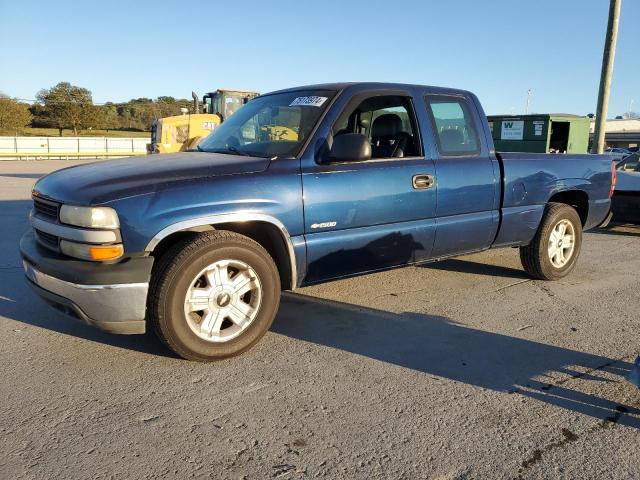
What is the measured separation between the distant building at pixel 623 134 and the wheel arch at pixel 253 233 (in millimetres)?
58707

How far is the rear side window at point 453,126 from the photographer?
4738 millimetres

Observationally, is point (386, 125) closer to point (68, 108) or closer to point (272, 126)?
point (272, 126)

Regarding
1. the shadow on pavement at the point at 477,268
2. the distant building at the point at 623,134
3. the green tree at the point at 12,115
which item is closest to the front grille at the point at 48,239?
the shadow on pavement at the point at 477,268

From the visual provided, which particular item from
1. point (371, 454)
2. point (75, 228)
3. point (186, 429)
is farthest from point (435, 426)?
point (75, 228)

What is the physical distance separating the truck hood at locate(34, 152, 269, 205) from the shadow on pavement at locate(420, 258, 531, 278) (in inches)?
117

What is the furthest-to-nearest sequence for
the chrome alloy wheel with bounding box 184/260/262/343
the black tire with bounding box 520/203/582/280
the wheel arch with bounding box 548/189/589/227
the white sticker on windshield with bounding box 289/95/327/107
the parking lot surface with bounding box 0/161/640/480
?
the wheel arch with bounding box 548/189/589/227, the black tire with bounding box 520/203/582/280, the white sticker on windshield with bounding box 289/95/327/107, the chrome alloy wheel with bounding box 184/260/262/343, the parking lot surface with bounding box 0/161/640/480

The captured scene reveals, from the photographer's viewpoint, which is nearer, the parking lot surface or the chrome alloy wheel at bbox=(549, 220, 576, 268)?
the parking lot surface

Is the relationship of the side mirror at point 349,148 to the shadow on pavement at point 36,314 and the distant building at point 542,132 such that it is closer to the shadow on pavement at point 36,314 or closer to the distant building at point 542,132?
the shadow on pavement at point 36,314

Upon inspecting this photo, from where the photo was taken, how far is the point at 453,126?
4.91m

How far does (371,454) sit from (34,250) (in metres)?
2.61

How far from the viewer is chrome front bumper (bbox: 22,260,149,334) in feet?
10.6

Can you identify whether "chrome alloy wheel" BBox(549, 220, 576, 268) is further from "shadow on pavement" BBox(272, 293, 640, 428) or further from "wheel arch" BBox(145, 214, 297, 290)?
"wheel arch" BBox(145, 214, 297, 290)

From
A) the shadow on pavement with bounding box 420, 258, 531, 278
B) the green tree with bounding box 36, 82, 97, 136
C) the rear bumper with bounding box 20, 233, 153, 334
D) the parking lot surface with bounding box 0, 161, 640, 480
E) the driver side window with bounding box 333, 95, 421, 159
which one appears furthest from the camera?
the green tree with bounding box 36, 82, 97, 136

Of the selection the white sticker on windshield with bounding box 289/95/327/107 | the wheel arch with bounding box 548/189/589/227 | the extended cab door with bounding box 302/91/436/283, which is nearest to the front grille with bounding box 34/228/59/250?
the extended cab door with bounding box 302/91/436/283
